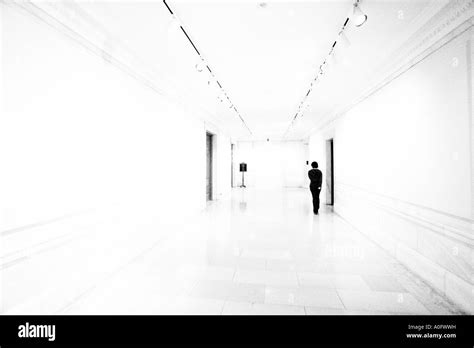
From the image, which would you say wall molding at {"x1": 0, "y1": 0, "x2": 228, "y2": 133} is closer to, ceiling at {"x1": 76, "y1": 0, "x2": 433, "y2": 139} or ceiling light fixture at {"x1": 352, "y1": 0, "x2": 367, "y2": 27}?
ceiling at {"x1": 76, "y1": 0, "x2": 433, "y2": 139}

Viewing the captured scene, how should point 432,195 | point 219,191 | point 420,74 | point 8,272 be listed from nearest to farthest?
point 8,272 < point 432,195 < point 420,74 < point 219,191

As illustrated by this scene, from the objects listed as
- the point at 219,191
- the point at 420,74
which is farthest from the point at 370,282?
the point at 219,191

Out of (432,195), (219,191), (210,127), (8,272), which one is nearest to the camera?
(8,272)

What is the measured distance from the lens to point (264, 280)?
3246 mm

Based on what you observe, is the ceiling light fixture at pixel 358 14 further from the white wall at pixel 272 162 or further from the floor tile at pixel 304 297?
the white wall at pixel 272 162

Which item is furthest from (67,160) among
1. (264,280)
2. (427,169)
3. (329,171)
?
(329,171)

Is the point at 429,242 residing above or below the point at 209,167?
below

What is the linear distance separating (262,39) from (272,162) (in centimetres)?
1429

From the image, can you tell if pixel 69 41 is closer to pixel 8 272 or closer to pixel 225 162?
pixel 8 272

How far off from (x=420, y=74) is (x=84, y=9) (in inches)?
173

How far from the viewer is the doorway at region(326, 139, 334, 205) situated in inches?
389

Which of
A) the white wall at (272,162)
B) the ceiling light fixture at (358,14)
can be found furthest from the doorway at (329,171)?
the ceiling light fixture at (358,14)

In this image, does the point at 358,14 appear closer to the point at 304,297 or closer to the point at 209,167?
the point at 304,297

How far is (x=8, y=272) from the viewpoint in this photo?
2.20 metres
